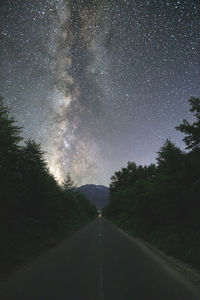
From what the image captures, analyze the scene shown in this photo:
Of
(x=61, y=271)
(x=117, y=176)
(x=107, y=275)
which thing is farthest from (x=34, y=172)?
(x=117, y=176)

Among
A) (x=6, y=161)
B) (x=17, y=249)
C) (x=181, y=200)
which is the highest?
(x=6, y=161)

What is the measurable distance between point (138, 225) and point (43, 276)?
635 inches

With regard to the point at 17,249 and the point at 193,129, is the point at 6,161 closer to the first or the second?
the point at 17,249

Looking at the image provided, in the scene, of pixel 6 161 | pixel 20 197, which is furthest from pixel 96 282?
pixel 20 197

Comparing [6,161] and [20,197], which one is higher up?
[6,161]

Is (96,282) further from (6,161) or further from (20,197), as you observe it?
(20,197)

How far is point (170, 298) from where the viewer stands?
491 cm

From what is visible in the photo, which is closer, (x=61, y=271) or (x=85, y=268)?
(x=61, y=271)

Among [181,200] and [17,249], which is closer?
[17,249]

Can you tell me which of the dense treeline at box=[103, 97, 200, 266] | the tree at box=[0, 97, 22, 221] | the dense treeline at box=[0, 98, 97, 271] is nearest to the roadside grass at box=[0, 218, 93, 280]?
the dense treeline at box=[0, 98, 97, 271]

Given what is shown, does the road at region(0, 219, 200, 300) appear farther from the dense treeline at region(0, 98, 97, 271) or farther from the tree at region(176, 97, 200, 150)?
the tree at region(176, 97, 200, 150)

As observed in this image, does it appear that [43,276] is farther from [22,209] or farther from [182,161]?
[182,161]

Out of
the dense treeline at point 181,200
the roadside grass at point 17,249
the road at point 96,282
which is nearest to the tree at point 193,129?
the dense treeline at point 181,200

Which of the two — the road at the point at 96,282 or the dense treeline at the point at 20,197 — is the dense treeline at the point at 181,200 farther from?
the dense treeline at the point at 20,197
